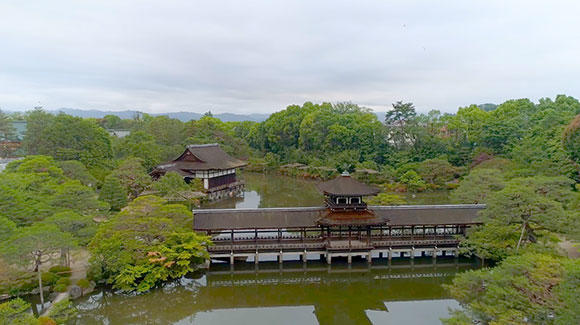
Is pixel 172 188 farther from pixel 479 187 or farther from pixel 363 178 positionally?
pixel 363 178

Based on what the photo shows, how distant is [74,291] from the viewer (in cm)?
1728

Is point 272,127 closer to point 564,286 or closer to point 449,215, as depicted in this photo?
point 449,215

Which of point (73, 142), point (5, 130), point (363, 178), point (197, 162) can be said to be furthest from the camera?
point (5, 130)

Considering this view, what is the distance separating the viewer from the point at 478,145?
49906mm

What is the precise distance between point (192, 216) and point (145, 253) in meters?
3.41

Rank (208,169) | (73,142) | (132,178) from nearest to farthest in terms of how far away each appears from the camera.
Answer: (132,178) → (73,142) → (208,169)

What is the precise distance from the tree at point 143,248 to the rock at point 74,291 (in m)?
0.85

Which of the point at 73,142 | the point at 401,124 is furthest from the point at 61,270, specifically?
the point at 401,124

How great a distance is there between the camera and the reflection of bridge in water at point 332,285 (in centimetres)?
1750

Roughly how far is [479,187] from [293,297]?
16.2 m

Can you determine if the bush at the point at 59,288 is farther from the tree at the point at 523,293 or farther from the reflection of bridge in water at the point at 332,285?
the tree at the point at 523,293

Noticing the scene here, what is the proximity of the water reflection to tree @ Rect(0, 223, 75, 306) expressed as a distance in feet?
9.97

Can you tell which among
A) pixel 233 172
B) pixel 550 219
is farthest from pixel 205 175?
pixel 550 219

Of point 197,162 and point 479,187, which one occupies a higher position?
point 197,162
